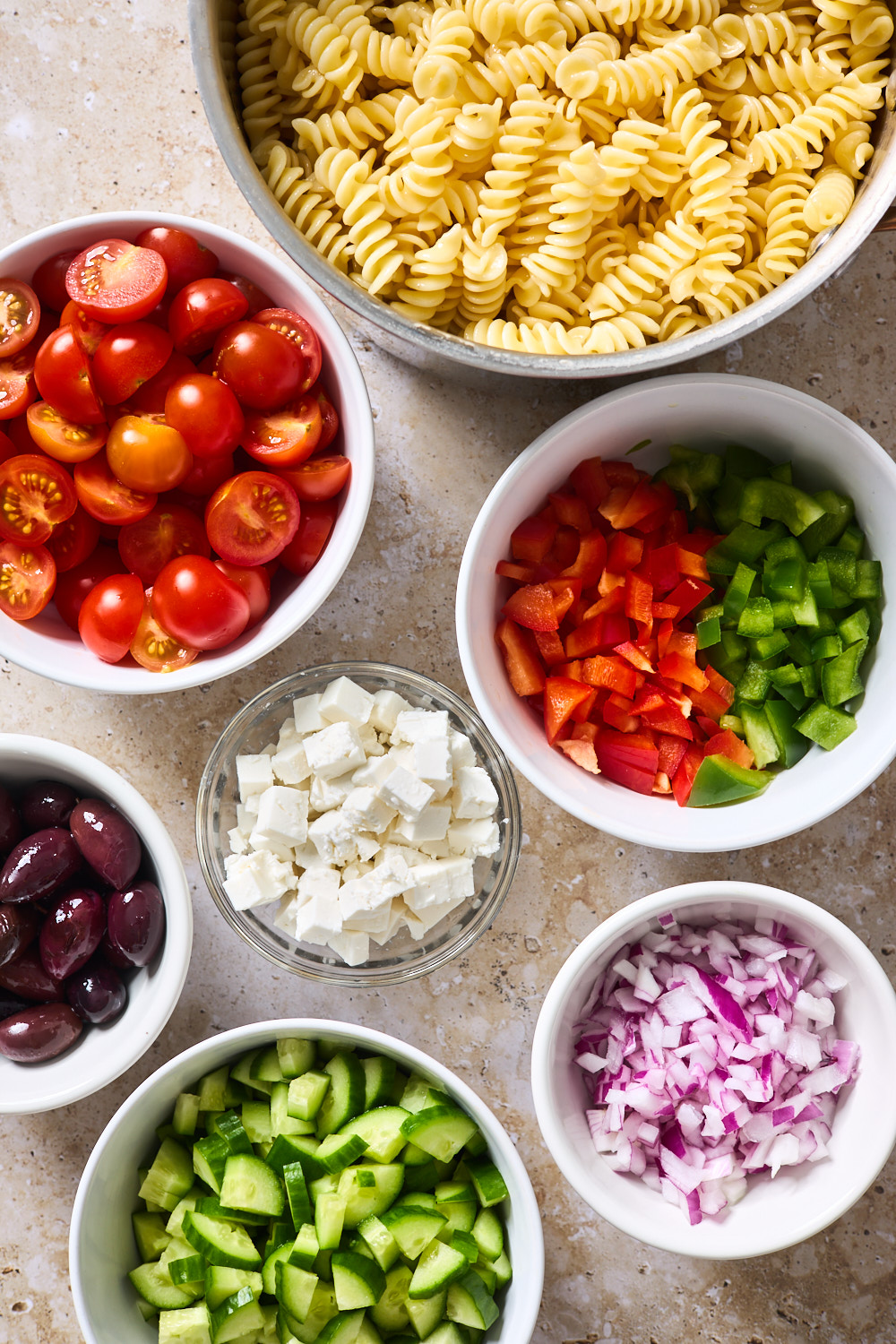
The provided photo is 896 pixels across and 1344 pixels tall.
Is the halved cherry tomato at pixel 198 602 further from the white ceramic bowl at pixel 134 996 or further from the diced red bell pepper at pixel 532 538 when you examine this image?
the diced red bell pepper at pixel 532 538

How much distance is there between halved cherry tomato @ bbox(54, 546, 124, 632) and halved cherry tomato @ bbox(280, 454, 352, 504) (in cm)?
38

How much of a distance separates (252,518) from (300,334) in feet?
1.12

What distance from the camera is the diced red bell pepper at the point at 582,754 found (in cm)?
195

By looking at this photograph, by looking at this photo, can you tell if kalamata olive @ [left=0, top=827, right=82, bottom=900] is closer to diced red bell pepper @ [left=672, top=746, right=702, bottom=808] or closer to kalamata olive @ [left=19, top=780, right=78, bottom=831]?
kalamata olive @ [left=19, top=780, right=78, bottom=831]

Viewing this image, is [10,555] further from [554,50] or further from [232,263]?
[554,50]

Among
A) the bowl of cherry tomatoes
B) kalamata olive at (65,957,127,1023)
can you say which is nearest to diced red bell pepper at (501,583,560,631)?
the bowl of cherry tomatoes

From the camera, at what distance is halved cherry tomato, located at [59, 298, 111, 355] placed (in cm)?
179

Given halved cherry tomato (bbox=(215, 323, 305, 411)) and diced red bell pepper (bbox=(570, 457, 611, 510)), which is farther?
diced red bell pepper (bbox=(570, 457, 611, 510))

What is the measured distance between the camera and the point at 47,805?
1938mm

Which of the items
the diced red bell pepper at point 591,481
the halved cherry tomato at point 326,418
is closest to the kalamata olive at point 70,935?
the halved cherry tomato at point 326,418

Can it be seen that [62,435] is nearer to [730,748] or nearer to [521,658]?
[521,658]

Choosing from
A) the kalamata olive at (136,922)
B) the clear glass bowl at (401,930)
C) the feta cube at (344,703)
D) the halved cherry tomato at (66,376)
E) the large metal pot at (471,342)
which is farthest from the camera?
the clear glass bowl at (401,930)

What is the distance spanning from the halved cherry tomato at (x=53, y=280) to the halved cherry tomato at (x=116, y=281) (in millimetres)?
62

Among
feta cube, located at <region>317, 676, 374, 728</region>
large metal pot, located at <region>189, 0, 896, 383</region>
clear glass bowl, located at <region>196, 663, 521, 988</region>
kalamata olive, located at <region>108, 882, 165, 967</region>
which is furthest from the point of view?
clear glass bowl, located at <region>196, 663, 521, 988</region>
